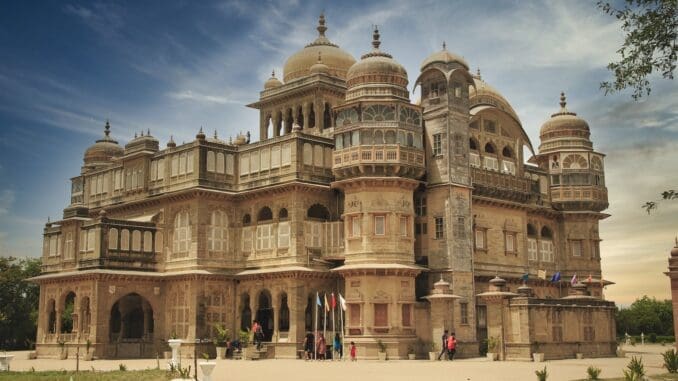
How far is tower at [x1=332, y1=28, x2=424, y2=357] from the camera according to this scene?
3994 cm

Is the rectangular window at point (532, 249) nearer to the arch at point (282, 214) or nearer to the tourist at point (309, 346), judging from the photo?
the arch at point (282, 214)

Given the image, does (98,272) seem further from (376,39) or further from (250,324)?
(376,39)

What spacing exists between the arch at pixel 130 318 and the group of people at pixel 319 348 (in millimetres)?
11603

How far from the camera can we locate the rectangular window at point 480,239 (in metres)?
46.0

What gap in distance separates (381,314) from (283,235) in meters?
7.05

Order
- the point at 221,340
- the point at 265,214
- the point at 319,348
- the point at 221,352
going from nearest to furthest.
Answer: the point at 319,348
the point at 221,352
the point at 221,340
the point at 265,214

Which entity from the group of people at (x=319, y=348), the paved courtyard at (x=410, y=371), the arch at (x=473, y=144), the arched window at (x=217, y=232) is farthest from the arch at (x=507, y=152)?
the arched window at (x=217, y=232)

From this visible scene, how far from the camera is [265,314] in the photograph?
46250 mm

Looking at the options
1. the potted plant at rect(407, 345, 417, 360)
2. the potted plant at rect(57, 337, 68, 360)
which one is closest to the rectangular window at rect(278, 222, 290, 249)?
the potted plant at rect(407, 345, 417, 360)

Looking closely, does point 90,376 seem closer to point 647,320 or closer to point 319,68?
point 319,68

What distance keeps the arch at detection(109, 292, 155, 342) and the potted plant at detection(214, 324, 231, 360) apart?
584cm

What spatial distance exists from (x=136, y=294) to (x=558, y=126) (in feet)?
95.4

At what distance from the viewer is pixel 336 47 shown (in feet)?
177

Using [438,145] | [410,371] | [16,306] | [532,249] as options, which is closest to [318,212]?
[438,145]
